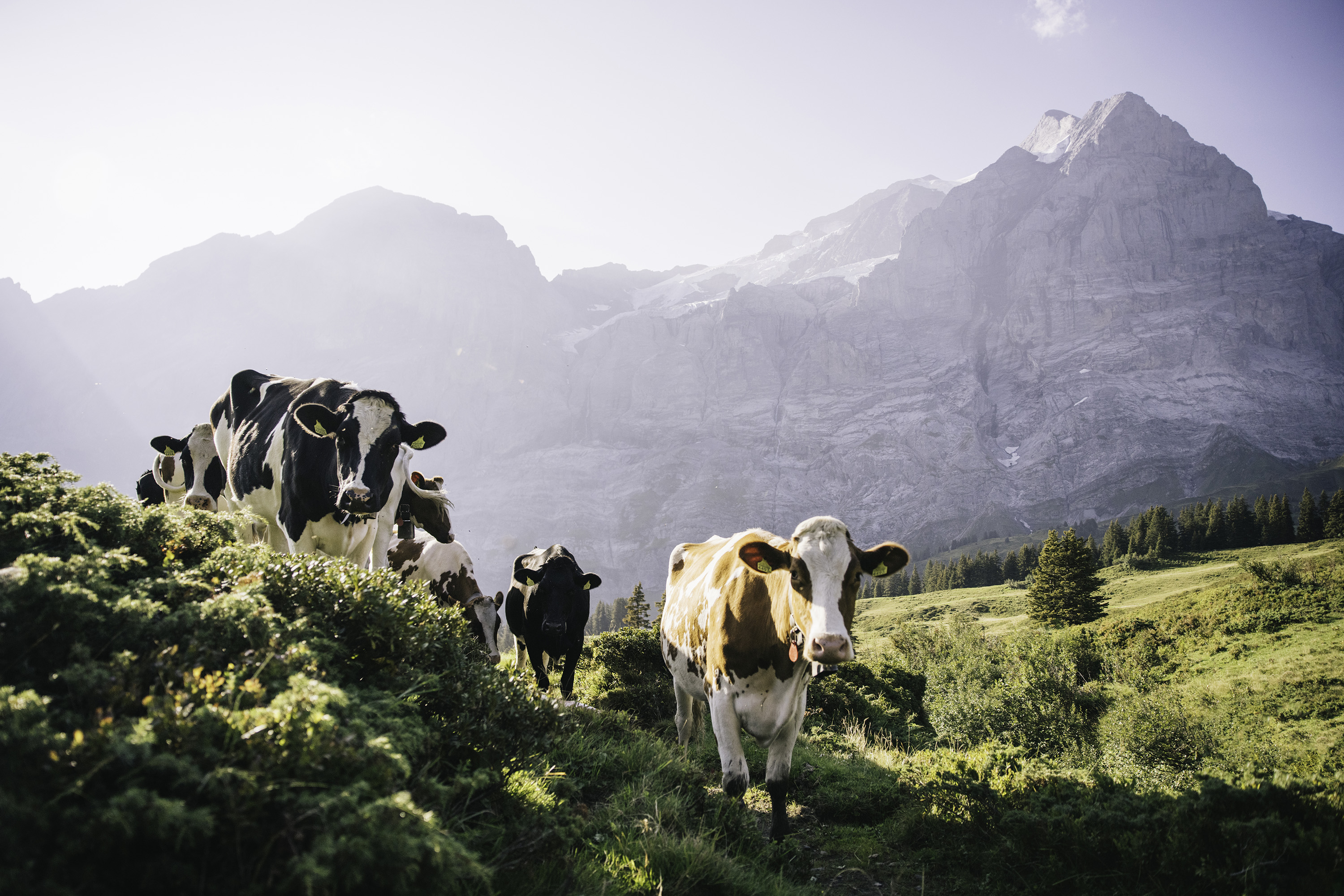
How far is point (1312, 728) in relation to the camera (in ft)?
56.8

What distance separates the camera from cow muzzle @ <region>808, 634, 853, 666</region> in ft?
14.9

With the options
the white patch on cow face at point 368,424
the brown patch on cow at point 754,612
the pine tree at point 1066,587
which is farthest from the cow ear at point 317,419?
the pine tree at point 1066,587

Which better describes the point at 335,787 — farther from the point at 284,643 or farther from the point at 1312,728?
the point at 1312,728

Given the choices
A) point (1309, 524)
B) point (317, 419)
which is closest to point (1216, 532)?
point (1309, 524)

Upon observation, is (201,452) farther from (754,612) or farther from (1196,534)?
(1196,534)

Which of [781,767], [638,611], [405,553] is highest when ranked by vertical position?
[405,553]

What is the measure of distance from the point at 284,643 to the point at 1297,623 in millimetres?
37616

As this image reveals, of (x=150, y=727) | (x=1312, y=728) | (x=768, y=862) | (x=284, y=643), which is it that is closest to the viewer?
(x=150, y=727)

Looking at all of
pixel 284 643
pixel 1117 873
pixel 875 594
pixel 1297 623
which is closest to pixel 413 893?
pixel 284 643

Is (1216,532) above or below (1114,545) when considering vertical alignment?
above

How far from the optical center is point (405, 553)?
35.1 ft

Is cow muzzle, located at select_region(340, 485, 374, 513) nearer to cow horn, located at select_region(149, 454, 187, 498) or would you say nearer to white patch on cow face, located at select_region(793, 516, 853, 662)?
white patch on cow face, located at select_region(793, 516, 853, 662)

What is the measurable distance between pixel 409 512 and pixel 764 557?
5812 millimetres

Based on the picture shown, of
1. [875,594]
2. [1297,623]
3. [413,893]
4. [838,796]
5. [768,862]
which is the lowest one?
[875,594]
